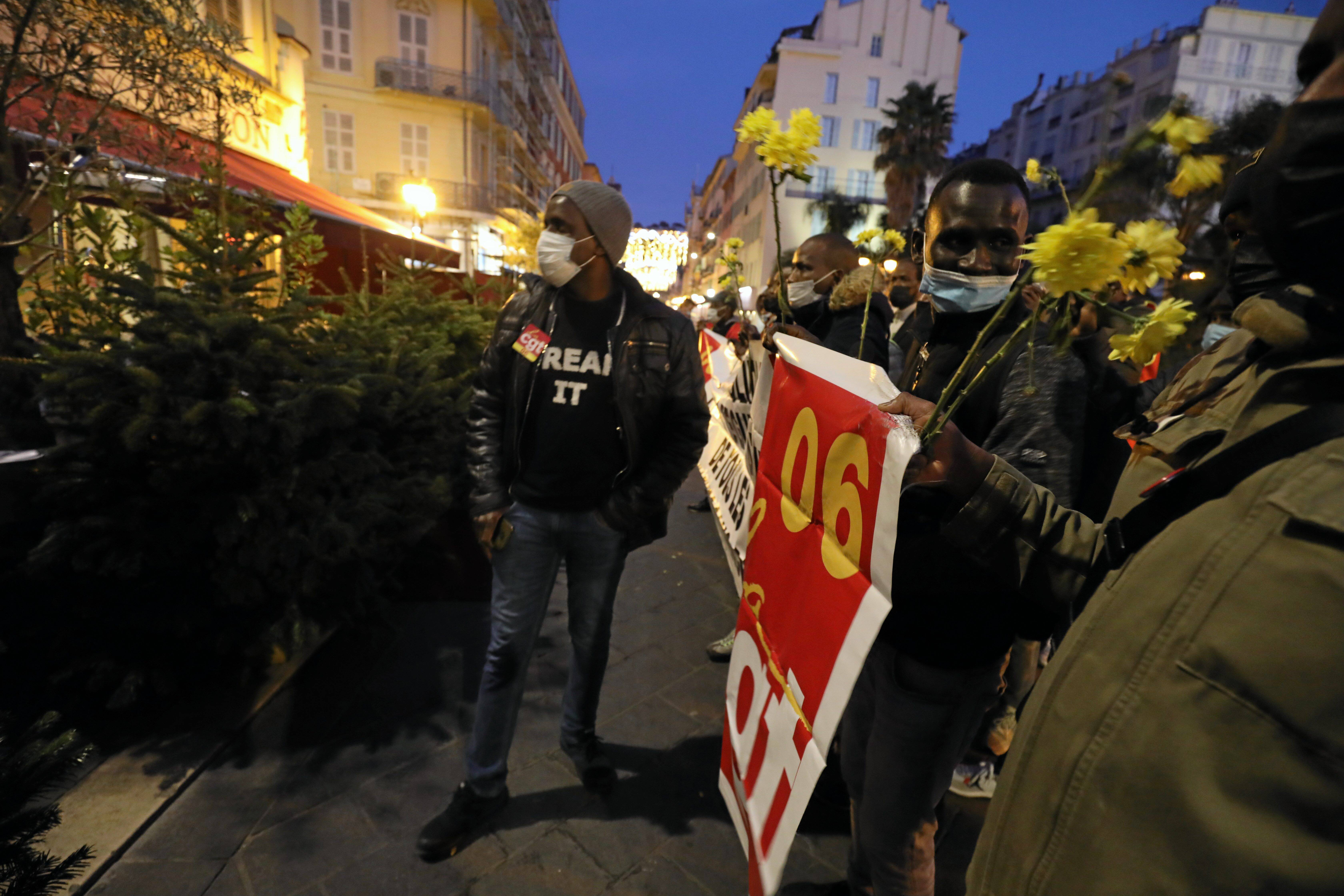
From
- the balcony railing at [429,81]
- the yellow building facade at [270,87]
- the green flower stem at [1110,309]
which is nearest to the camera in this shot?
the green flower stem at [1110,309]

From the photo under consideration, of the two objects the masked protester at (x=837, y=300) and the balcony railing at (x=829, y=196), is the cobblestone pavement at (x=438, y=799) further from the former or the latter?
the balcony railing at (x=829, y=196)

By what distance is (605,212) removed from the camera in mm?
2410

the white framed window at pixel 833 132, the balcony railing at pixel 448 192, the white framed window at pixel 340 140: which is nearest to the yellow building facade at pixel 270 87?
the balcony railing at pixel 448 192

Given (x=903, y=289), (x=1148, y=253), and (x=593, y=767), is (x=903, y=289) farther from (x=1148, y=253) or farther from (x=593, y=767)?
(x=1148, y=253)

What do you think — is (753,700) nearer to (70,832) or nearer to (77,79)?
(70,832)

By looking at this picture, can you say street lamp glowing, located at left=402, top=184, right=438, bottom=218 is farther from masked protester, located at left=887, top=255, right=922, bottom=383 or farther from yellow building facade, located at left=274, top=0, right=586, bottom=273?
yellow building facade, located at left=274, top=0, right=586, bottom=273

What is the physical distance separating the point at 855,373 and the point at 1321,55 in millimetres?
764

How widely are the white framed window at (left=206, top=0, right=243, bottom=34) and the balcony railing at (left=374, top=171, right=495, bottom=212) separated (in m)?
14.5

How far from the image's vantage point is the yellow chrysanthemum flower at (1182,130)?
2.61 ft

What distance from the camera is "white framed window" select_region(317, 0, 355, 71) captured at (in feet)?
78.1

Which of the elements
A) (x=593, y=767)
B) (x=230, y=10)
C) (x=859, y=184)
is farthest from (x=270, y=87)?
(x=859, y=184)

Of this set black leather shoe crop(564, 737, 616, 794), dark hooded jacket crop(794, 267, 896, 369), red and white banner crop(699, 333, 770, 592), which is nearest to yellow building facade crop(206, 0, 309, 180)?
red and white banner crop(699, 333, 770, 592)

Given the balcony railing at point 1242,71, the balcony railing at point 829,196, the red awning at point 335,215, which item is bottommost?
the red awning at point 335,215

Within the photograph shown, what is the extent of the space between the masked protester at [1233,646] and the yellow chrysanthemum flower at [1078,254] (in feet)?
0.50
